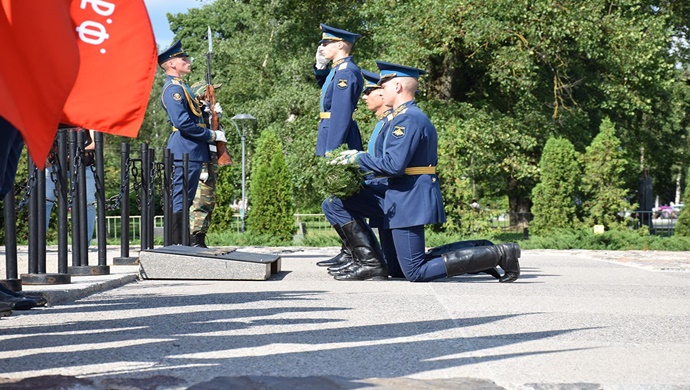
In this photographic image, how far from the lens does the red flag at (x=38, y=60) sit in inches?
155

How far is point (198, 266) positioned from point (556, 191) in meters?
13.2

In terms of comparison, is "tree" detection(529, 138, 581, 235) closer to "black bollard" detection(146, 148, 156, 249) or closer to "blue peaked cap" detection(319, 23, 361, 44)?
"black bollard" detection(146, 148, 156, 249)

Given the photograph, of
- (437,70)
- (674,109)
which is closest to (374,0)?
(437,70)

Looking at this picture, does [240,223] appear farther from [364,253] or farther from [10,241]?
[10,241]

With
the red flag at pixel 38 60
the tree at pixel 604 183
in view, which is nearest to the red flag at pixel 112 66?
the red flag at pixel 38 60

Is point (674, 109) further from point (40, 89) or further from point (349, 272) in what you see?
point (40, 89)

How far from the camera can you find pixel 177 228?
12398mm

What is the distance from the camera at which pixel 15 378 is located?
4012 millimetres

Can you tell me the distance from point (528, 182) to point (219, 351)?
94.4ft

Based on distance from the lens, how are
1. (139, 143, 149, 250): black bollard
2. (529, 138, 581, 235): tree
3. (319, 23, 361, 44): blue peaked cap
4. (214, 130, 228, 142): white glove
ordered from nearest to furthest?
(319, 23, 361, 44): blue peaked cap
(139, 143, 149, 250): black bollard
(214, 130, 228, 142): white glove
(529, 138, 581, 235): tree

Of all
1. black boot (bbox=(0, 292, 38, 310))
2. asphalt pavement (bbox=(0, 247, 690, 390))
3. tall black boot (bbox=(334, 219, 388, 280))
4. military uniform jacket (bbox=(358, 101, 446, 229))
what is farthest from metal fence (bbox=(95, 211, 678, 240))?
black boot (bbox=(0, 292, 38, 310))

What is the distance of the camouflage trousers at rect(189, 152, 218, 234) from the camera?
12.6m

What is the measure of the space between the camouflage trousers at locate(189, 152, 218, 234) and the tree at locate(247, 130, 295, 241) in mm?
6728

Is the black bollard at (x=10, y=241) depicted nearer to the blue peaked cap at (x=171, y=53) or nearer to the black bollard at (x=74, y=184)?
the black bollard at (x=74, y=184)
